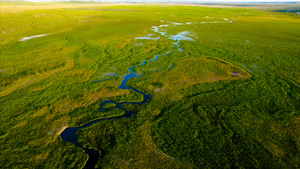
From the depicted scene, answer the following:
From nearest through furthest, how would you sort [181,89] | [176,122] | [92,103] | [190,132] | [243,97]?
[190,132], [176,122], [92,103], [243,97], [181,89]

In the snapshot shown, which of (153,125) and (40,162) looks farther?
(153,125)

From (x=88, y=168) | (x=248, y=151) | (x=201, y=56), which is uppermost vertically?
(x=201, y=56)

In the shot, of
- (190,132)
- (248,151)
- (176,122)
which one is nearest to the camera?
(248,151)

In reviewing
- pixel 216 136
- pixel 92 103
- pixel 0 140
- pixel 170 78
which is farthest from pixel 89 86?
pixel 216 136

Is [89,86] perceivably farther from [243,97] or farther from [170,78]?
[243,97]

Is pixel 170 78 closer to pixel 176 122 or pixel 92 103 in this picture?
pixel 176 122

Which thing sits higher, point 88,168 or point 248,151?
point 248,151

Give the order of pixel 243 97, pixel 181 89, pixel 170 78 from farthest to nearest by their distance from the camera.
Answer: pixel 170 78 < pixel 181 89 < pixel 243 97

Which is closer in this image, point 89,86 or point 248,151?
point 248,151

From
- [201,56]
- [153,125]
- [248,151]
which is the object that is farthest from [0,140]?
[201,56]
